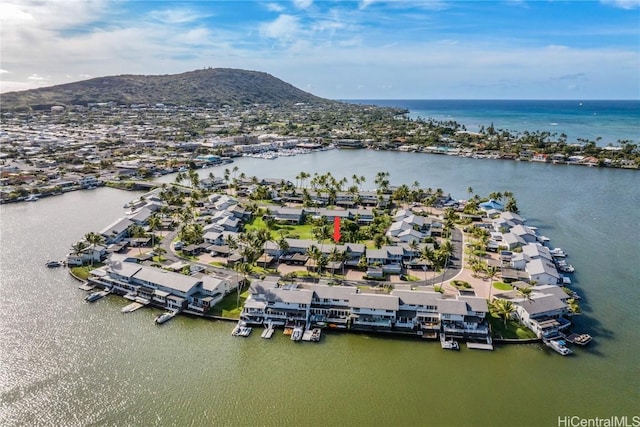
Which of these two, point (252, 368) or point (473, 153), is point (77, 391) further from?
point (473, 153)

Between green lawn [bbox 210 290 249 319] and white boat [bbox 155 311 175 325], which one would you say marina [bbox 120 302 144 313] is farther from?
green lawn [bbox 210 290 249 319]

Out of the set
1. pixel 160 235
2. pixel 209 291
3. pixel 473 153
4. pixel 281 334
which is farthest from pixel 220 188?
pixel 473 153

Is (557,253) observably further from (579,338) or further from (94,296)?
(94,296)

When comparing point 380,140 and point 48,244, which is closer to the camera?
point 48,244

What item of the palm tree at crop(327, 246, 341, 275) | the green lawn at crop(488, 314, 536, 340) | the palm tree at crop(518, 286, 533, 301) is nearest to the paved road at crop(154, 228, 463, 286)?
the palm tree at crop(327, 246, 341, 275)

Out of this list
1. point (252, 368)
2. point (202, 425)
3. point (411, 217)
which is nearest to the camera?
point (202, 425)

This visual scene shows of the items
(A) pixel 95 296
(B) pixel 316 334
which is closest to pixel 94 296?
(A) pixel 95 296
